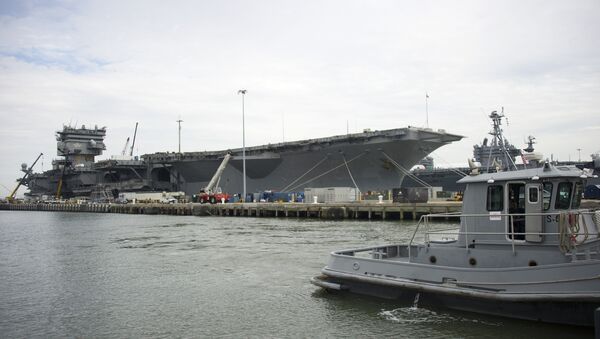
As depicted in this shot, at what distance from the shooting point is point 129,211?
197 feet

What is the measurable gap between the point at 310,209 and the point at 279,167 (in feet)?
50.5

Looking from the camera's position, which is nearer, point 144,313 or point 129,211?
point 144,313

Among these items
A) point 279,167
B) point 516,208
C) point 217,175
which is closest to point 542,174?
point 516,208

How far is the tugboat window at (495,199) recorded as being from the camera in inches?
392

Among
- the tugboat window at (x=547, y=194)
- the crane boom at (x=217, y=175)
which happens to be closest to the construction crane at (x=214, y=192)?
the crane boom at (x=217, y=175)

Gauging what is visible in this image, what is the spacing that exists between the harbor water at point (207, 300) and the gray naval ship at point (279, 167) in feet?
67.2

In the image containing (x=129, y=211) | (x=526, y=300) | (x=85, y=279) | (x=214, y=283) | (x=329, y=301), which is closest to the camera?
(x=526, y=300)

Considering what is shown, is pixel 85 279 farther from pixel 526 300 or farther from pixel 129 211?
pixel 129 211

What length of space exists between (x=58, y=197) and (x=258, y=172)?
49.0 metres

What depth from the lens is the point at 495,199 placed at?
33.0 ft

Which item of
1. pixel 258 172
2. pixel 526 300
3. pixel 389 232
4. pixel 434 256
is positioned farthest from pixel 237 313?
pixel 258 172

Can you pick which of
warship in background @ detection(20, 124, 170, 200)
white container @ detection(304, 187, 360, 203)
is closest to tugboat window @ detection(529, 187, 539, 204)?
white container @ detection(304, 187, 360, 203)

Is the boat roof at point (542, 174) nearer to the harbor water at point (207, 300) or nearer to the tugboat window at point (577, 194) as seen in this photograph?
the tugboat window at point (577, 194)

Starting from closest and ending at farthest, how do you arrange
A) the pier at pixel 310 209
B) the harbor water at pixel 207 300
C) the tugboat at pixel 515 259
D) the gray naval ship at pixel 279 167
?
1. the tugboat at pixel 515 259
2. the harbor water at pixel 207 300
3. the pier at pixel 310 209
4. the gray naval ship at pixel 279 167
